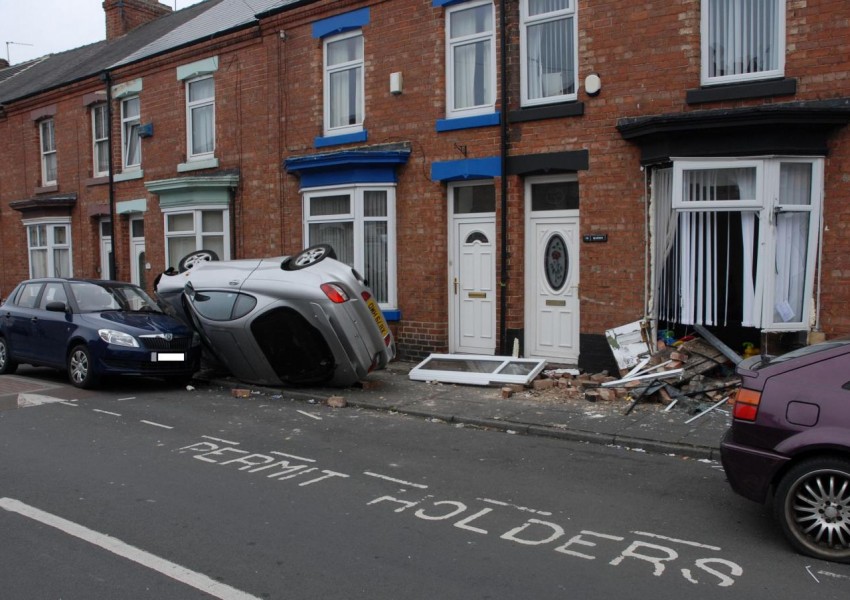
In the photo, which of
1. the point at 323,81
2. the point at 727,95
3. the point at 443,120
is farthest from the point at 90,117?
the point at 727,95

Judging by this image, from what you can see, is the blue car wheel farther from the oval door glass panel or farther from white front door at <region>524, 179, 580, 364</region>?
the oval door glass panel

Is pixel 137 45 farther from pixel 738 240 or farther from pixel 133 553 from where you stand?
Answer: pixel 133 553

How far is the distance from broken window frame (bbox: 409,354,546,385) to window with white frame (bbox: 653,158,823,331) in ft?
6.68

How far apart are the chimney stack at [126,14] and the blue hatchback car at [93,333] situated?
13.9 meters

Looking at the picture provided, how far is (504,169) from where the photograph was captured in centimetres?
1173

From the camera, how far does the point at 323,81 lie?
46.9ft

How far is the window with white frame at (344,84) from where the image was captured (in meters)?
13.8

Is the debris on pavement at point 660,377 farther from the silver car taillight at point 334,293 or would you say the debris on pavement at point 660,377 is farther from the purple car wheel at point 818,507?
the purple car wheel at point 818,507

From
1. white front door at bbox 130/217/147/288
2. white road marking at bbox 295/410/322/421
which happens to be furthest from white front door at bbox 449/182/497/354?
white front door at bbox 130/217/147/288

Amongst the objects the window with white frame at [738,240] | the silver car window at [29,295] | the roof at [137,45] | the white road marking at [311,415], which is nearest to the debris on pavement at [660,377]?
the window with white frame at [738,240]

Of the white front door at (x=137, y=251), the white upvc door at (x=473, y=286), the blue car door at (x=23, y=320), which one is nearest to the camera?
the blue car door at (x=23, y=320)

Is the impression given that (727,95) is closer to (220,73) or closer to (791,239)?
(791,239)

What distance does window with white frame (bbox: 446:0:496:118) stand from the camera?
12.1 m

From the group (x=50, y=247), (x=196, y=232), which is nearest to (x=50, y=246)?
(x=50, y=247)
